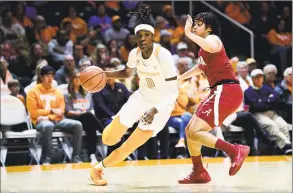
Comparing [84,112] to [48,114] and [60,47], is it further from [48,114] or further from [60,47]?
[60,47]

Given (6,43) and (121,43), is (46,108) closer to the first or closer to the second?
(6,43)

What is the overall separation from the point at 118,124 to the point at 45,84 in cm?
415

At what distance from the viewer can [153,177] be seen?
8656 millimetres

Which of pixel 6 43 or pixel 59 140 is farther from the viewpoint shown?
pixel 6 43

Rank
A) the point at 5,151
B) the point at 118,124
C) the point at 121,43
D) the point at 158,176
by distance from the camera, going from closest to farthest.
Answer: the point at 118,124
the point at 158,176
the point at 5,151
the point at 121,43

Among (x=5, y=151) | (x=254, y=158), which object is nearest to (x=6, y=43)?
(x=5, y=151)

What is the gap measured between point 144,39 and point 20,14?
25.2 ft

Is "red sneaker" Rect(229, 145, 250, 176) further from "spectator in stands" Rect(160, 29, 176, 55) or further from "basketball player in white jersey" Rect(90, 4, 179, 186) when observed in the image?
"spectator in stands" Rect(160, 29, 176, 55)

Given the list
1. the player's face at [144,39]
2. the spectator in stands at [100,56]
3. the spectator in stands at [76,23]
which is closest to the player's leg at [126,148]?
the player's face at [144,39]

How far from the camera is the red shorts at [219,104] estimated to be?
7488 mm

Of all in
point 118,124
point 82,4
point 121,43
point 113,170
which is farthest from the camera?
point 82,4

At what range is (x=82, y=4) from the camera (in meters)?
16.2

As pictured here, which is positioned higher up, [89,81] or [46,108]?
[89,81]

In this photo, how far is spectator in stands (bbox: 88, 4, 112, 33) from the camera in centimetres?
1571
